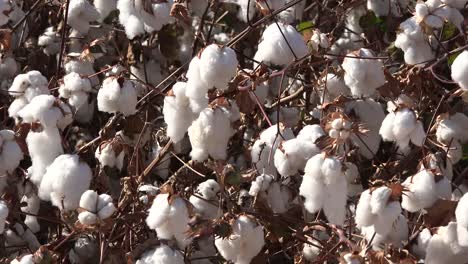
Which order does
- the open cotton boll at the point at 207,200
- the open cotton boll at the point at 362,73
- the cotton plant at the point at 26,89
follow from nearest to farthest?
the open cotton boll at the point at 362,73 → the open cotton boll at the point at 207,200 → the cotton plant at the point at 26,89

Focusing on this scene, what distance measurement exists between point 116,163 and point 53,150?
0.18 m

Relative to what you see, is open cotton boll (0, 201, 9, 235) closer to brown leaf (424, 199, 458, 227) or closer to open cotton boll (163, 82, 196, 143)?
open cotton boll (163, 82, 196, 143)

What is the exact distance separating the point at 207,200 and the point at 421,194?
0.43 metres

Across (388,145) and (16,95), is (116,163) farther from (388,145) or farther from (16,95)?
(388,145)

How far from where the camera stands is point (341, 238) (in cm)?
200

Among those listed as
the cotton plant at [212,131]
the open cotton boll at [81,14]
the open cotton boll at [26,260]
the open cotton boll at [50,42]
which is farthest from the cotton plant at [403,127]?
the open cotton boll at [50,42]

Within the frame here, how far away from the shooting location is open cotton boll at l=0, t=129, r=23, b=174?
2131 mm

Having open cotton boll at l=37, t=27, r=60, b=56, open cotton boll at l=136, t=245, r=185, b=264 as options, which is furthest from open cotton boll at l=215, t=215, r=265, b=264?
open cotton boll at l=37, t=27, r=60, b=56

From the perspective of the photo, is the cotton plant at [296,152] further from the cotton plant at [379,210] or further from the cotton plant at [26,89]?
the cotton plant at [26,89]

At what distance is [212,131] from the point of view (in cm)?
199

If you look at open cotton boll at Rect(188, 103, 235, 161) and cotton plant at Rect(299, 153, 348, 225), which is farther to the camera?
open cotton boll at Rect(188, 103, 235, 161)

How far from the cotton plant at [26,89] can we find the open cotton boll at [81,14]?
10.4 inches

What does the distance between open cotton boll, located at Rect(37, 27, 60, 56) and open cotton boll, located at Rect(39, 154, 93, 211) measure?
832 millimetres

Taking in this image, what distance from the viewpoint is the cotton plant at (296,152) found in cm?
193
